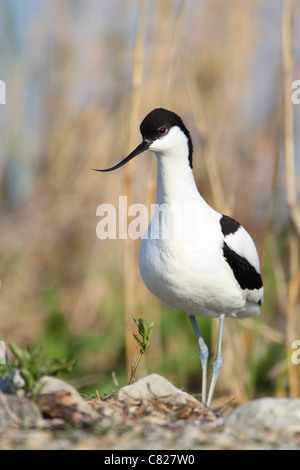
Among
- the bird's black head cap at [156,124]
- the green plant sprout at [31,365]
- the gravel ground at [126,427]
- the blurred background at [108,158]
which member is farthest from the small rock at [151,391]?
the blurred background at [108,158]

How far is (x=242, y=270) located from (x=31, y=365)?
161 centimetres

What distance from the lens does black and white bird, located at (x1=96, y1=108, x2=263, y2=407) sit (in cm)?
372

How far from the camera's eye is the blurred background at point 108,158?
6766mm

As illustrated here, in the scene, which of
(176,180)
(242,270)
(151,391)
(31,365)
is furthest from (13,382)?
(242,270)

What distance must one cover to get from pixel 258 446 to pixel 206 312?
1.50m

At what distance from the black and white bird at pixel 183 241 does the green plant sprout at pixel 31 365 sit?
99 centimetres

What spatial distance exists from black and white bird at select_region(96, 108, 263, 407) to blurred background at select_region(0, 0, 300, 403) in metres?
2.38

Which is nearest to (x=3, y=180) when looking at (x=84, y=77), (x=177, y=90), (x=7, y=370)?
(x=84, y=77)

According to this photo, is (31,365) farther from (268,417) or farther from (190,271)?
(190,271)

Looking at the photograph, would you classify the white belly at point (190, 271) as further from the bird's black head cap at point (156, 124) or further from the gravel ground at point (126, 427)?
the gravel ground at point (126, 427)

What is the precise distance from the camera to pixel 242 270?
158 inches

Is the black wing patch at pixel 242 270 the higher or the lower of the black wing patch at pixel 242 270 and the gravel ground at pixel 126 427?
the higher

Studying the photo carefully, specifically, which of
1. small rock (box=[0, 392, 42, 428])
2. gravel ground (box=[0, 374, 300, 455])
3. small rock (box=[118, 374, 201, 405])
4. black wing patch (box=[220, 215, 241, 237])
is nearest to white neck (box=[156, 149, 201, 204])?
black wing patch (box=[220, 215, 241, 237])

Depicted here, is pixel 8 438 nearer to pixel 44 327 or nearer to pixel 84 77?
pixel 44 327
